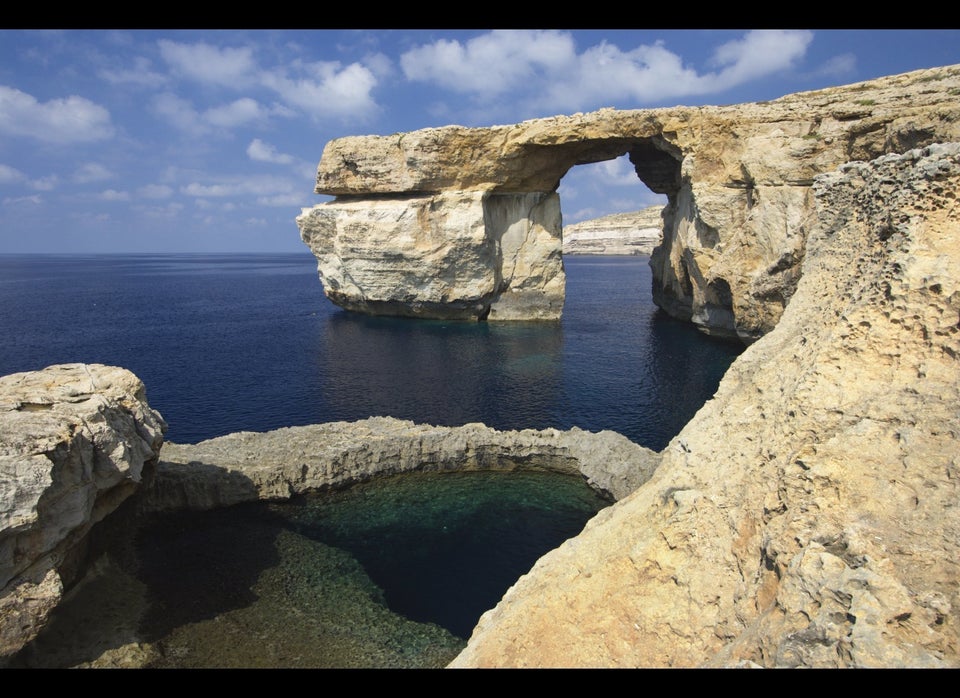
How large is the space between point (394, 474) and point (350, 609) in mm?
8794

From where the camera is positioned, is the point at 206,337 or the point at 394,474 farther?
the point at 206,337

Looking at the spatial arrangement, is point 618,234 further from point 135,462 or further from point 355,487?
point 135,462

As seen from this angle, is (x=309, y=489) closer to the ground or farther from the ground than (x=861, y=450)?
closer to the ground

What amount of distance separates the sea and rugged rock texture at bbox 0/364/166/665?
2247 millimetres

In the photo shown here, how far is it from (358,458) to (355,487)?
1224 mm

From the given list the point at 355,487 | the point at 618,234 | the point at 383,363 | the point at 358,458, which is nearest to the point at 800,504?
the point at 355,487

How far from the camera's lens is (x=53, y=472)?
1315 cm

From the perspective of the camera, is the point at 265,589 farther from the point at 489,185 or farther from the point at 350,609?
the point at 489,185

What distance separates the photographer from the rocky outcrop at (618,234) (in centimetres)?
17538

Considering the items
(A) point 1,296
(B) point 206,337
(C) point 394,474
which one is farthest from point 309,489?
(A) point 1,296

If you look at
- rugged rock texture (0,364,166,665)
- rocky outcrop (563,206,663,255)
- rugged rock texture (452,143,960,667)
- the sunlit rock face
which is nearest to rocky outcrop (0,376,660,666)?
rugged rock texture (0,364,166,665)

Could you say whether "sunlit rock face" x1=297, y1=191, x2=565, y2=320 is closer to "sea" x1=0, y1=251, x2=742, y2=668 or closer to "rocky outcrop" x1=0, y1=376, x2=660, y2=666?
"sea" x1=0, y1=251, x2=742, y2=668

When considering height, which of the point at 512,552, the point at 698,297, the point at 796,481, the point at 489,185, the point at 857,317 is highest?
the point at 489,185

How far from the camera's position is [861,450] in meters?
7.50
